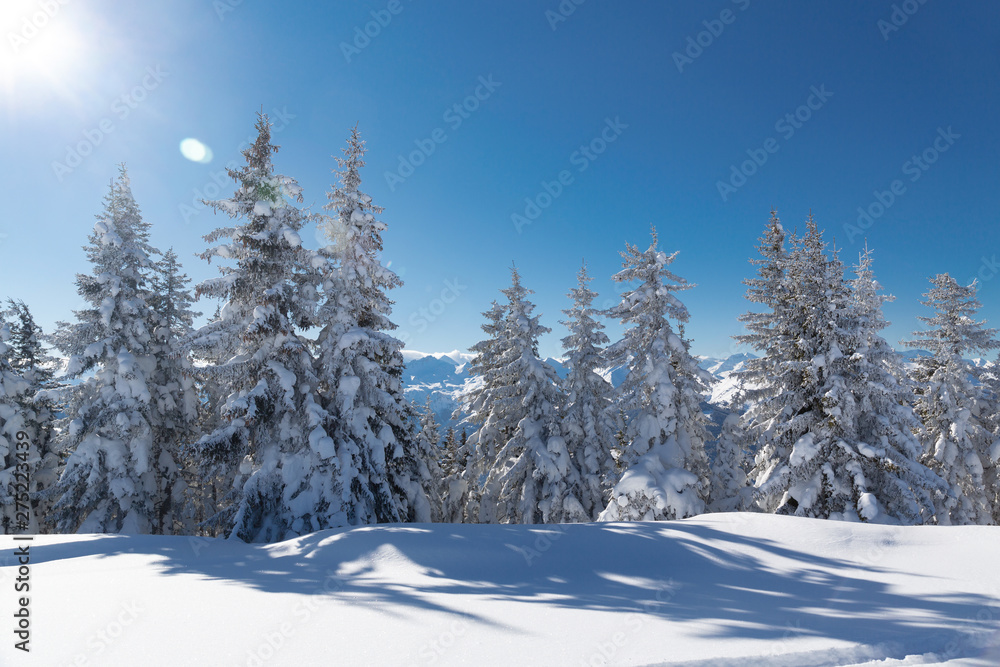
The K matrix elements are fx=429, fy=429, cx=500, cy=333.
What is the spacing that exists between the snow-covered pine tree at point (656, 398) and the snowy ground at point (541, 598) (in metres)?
5.97

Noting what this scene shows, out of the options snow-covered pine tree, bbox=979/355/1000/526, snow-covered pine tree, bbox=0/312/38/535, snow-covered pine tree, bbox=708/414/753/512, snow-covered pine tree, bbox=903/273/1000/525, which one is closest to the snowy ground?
snow-covered pine tree, bbox=708/414/753/512

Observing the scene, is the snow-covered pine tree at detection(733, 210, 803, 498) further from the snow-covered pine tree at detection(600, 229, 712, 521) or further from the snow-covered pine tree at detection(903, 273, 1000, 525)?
the snow-covered pine tree at detection(903, 273, 1000, 525)

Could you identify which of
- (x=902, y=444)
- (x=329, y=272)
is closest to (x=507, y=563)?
(x=329, y=272)

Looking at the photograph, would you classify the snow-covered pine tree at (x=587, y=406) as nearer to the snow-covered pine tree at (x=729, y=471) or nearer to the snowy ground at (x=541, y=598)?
the snow-covered pine tree at (x=729, y=471)

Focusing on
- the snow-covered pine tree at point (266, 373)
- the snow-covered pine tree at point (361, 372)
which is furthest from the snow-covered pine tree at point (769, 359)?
the snow-covered pine tree at point (266, 373)

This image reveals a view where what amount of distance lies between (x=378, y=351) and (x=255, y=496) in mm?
5588

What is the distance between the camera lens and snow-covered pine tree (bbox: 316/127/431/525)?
552 inches

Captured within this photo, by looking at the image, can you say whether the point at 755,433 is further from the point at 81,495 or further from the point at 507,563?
the point at 81,495

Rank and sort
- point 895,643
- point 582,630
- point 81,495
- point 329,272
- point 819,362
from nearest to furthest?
point 895,643 → point 582,630 → point 819,362 → point 329,272 → point 81,495

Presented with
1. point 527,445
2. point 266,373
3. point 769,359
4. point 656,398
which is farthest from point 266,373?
point 769,359

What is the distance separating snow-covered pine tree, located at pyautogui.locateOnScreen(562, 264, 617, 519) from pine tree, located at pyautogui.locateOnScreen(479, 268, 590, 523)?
0.64 meters

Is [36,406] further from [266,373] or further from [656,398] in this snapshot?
[656,398]

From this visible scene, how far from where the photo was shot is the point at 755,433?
16.6 metres

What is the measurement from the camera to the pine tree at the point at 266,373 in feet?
42.1
